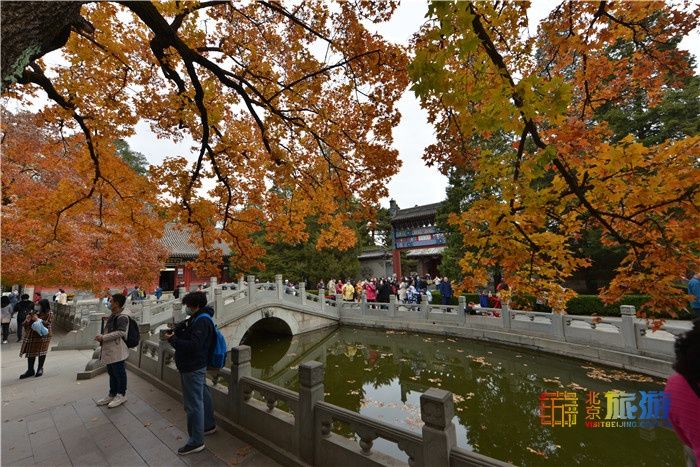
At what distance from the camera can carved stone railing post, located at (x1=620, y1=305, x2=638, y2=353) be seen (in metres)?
8.68

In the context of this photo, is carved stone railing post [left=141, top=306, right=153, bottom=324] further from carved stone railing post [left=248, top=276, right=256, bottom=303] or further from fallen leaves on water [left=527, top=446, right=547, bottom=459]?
fallen leaves on water [left=527, top=446, right=547, bottom=459]

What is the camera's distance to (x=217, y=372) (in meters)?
4.85

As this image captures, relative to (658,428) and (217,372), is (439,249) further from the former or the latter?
(217,372)

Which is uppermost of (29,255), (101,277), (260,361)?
(29,255)

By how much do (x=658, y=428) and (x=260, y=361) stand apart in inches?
474

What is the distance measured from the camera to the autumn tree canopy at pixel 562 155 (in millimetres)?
2539

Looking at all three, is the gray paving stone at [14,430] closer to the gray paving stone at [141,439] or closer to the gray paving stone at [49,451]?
the gray paving stone at [49,451]

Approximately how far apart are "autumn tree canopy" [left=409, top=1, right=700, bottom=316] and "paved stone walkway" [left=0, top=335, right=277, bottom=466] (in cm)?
403

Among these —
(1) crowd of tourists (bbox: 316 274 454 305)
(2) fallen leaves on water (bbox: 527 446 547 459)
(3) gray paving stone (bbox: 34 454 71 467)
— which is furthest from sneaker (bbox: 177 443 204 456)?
(1) crowd of tourists (bbox: 316 274 454 305)

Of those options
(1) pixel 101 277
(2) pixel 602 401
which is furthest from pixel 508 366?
(1) pixel 101 277

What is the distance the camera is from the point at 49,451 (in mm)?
3994

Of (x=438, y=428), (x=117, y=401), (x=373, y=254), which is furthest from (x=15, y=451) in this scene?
(x=373, y=254)

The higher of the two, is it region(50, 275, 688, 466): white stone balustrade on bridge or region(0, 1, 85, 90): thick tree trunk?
region(0, 1, 85, 90): thick tree trunk
